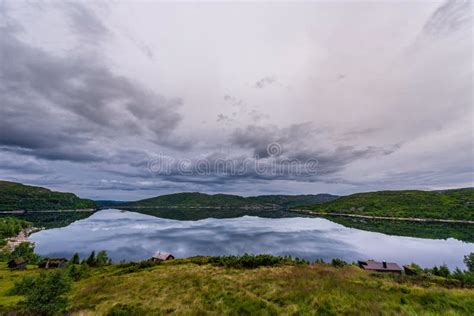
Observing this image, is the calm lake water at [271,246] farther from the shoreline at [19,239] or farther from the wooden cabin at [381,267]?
the wooden cabin at [381,267]

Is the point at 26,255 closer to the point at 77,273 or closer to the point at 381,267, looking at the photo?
the point at 77,273

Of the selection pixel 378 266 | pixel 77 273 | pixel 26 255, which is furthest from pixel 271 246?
pixel 26 255

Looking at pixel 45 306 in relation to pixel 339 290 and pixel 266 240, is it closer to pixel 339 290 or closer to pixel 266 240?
pixel 339 290

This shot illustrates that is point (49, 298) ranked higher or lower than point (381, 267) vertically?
higher

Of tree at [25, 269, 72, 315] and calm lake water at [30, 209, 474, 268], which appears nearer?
tree at [25, 269, 72, 315]

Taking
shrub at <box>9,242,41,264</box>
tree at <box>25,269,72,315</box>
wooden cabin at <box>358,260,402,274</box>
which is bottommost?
shrub at <box>9,242,41,264</box>

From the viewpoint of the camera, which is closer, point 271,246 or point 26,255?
point 26,255

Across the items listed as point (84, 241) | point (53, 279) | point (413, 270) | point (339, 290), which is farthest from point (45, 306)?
point (84, 241)

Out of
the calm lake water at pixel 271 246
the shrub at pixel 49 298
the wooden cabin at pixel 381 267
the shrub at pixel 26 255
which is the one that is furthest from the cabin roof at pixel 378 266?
the shrub at pixel 26 255

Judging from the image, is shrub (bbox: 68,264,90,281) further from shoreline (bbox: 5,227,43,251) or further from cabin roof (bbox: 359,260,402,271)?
shoreline (bbox: 5,227,43,251)

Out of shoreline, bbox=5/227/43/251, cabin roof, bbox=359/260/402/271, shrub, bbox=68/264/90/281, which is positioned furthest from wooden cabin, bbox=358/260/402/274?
shoreline, bbox=5/227/43/251

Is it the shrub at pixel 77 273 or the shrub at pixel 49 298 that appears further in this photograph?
the shrub at pixel 77 273

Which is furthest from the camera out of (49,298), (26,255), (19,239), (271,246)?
(19,239)

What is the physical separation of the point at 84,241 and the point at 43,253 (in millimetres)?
23158
